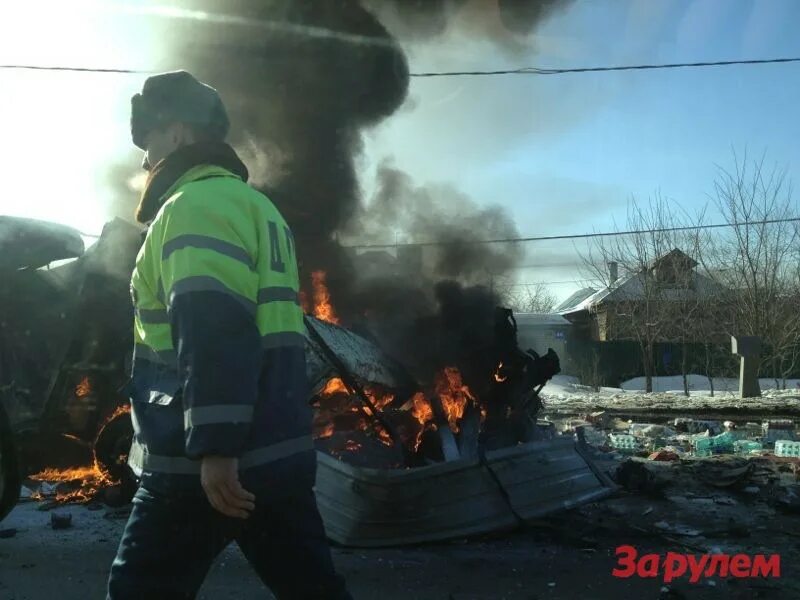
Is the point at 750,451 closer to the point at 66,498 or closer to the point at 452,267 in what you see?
the point at 452,267

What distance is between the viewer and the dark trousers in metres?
1.80

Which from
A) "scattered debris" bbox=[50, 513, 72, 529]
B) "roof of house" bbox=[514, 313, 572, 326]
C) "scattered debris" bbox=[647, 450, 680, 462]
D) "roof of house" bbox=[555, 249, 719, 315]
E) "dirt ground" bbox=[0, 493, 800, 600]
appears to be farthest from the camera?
"roof of house" bbox=[514, 313, 572, 326]

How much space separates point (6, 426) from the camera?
425cm

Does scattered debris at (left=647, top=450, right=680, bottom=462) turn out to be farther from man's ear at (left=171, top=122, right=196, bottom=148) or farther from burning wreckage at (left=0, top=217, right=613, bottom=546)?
man's ear at (left=171, top=122, right=196, bottom=148)

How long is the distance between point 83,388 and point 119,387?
30 cm

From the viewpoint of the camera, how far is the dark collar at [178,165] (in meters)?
2.01

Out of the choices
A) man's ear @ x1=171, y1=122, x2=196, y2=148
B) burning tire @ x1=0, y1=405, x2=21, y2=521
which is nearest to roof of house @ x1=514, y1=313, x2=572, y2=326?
burning tire @ x1=0, y1=405, x2=21, y2=521

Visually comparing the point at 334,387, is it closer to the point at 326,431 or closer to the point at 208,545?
the point at 326,431

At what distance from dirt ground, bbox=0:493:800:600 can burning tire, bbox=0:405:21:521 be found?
1.45 ft

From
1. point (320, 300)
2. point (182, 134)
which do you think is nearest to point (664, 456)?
point (320, 300)

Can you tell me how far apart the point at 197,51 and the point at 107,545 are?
323 inches

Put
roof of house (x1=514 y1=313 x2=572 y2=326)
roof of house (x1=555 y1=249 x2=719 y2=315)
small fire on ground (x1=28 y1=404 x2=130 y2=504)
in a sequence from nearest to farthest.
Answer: small fire on ground (x1=28 y1=404 x2=130 y2=504)
roof of house (x1=555 y1=249 x2=719 y2=315)
roof of house (x1=514 y1=313 x2=572 y2=326)

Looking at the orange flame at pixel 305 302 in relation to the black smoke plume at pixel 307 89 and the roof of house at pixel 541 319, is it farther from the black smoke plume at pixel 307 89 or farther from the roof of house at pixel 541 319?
the roof of house at pixel 541 319

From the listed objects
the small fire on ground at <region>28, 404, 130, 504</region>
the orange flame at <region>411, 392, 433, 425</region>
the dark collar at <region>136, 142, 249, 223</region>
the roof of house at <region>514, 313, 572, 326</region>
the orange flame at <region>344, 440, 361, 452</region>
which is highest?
the roof of house at <region>514, 313, 572, 326</region>
